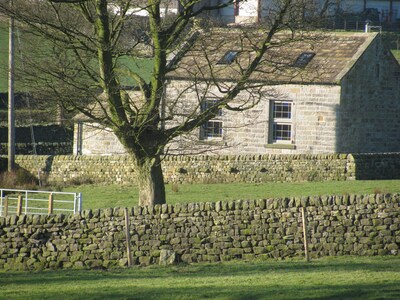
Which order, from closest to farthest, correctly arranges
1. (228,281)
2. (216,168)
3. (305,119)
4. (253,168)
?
(228,281), (253,168), (216,168), (305,119)

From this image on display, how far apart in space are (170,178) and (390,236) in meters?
14.6

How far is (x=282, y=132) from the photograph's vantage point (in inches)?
1458

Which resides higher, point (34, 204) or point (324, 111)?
point (324, 111)

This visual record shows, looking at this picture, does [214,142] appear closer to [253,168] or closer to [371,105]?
[253,168]

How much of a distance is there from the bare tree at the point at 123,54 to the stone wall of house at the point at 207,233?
2.41 meters

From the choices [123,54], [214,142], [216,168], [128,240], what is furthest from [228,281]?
[214,142]

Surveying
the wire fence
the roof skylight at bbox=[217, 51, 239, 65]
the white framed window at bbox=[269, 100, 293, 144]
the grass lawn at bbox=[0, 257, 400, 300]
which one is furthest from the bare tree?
the white framed window at bbox=[269, 100, 293, 144]

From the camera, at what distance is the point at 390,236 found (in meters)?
21.2

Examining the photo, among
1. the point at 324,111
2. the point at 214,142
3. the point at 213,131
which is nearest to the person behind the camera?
the point at 214,142

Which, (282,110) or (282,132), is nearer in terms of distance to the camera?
(282,110)

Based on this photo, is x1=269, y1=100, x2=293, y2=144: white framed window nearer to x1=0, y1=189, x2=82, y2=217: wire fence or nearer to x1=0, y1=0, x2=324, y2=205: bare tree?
x1=0, y1=189, x2=82, y2=217: wire fence

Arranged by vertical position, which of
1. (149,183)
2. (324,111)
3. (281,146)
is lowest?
(149,183)

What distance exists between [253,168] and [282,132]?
387 cm

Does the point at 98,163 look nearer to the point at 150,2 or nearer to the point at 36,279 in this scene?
the point at 150,2
